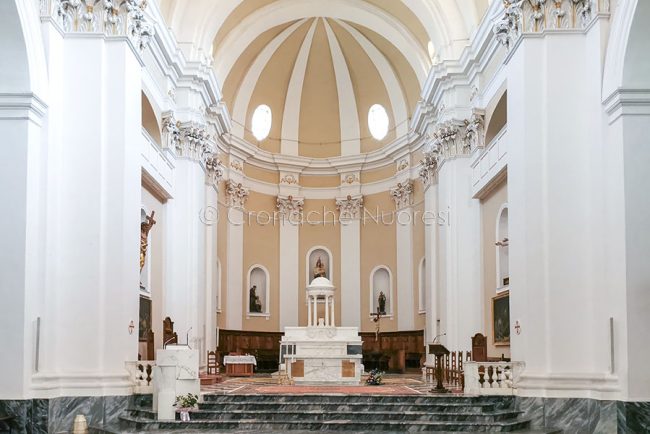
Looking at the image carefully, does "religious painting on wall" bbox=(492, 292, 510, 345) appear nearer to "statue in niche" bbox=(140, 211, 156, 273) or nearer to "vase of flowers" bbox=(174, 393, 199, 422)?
"vase of flowers" bbox=(174, 393, 199, 422)

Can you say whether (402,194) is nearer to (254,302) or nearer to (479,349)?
(254,302)

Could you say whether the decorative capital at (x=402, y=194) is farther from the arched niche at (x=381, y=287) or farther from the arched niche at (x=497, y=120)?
the arched niche at (x=497, y=120)

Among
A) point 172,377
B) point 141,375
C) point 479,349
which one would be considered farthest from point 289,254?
point 172,377

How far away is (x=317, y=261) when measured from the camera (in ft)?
101

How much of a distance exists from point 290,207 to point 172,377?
16.9 meters

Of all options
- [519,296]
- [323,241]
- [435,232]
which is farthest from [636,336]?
[323,241]

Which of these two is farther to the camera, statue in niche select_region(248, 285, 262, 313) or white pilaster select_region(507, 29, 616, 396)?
statue in niche select_region(248, 285, 262, 313)

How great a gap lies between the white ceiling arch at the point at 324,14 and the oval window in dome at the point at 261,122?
4081mm

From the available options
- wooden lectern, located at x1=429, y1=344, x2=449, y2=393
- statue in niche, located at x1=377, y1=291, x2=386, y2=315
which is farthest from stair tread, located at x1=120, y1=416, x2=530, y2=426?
statue in niche, located at x1=377, y1=291, x2=386, y2=315

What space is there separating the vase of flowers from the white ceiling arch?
43.6 ft

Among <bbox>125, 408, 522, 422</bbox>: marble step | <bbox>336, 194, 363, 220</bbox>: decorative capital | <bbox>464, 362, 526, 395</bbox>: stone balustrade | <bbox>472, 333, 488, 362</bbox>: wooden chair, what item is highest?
<bbox>336, 194, 363, 220</bbox>: decorative capital

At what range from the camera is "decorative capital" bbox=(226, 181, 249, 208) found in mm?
27989

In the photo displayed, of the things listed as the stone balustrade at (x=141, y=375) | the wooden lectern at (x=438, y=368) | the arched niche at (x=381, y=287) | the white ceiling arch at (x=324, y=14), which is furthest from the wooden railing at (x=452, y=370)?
the white ceiling arch at (x=324, y=14)

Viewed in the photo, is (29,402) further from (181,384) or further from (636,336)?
(636,336)
